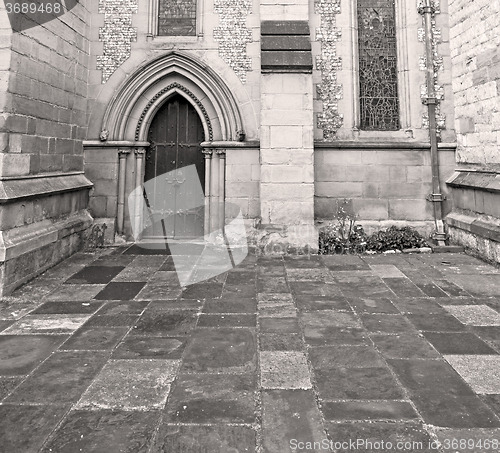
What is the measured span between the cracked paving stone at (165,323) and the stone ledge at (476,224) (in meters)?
4.68

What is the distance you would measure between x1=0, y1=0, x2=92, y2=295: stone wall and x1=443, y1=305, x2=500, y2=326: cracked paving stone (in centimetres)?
483

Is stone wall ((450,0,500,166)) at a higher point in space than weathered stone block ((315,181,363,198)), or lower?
higher

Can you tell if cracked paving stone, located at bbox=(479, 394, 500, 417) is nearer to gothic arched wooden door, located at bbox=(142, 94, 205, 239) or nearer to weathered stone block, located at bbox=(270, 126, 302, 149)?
weathered stone block, located at bbox=(270, 126, 302, 149)

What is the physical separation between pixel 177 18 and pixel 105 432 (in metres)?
7.48

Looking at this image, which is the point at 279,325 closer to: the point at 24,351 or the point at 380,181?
the point at 24,351

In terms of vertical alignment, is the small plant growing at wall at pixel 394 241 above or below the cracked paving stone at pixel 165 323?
below

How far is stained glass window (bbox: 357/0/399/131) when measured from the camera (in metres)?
7.34

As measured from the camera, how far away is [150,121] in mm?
A: 7285

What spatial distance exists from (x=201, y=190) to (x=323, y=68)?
3291 millimetres

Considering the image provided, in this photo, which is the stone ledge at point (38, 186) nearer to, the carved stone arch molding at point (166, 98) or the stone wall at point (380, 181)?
the carved stone arch molding at point (166, 98)

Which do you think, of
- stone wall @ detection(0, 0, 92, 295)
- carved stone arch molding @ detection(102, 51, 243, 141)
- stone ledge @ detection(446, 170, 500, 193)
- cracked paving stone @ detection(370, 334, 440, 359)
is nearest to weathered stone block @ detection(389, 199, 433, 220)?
stone ledge @ detection(446, 170, 500, 193)

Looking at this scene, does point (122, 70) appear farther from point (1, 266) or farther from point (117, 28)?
point (1, 266)

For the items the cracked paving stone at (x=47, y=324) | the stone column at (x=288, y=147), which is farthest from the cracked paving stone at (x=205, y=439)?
the stone column at (x=288, y=147)

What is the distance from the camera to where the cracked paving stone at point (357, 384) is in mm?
2336
